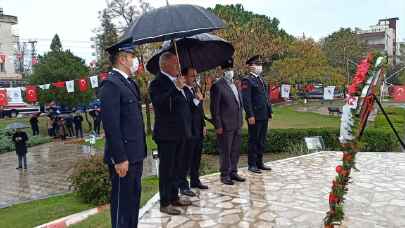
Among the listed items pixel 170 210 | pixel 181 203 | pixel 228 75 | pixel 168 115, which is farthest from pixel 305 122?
pixel 168 115

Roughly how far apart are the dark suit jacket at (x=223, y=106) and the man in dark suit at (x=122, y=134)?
234 cm

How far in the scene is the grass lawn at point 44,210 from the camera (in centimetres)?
713

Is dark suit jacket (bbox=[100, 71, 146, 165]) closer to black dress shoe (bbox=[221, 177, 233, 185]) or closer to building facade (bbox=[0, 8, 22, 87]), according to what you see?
black dress shoe (bbox=[221, 177, 233, 185])

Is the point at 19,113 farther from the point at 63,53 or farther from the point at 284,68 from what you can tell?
the point at 284,68

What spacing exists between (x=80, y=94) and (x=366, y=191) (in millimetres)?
21439

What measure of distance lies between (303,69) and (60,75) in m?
15.2

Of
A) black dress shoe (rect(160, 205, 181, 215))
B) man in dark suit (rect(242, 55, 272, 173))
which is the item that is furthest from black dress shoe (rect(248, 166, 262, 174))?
black dress shoe (rect(160, 205, 181, 215))

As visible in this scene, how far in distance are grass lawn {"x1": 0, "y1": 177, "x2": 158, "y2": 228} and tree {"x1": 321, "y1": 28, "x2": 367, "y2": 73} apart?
35.4m

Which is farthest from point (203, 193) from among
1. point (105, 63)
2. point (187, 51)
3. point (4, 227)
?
point (105, 63)

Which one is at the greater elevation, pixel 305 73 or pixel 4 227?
pixel 305 73

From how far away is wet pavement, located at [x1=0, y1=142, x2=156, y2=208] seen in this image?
404 inches

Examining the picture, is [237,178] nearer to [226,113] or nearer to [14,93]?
[226,113]

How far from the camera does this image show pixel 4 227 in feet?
23.3

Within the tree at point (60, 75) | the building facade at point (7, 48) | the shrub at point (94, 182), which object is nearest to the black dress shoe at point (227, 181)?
the shrub at point (94, 182)
